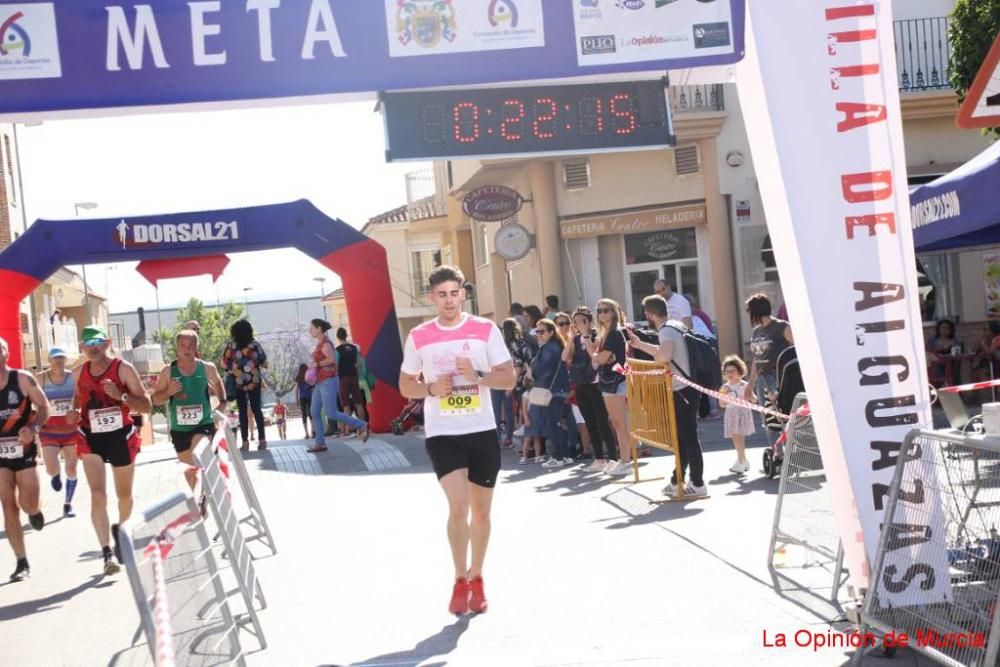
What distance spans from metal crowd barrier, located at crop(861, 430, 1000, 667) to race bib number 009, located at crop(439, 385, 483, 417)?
2.50 metres

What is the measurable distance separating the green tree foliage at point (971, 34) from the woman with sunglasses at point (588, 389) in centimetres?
531

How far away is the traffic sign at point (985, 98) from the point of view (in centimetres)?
698

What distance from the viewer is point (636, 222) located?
25.7 meters

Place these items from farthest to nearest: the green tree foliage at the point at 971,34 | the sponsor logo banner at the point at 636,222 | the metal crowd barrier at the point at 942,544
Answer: the sponsor logo banner at the point at 636,222, the green tree foliage at the point at 971,34, the metal crowd barrier at the point at 942,544

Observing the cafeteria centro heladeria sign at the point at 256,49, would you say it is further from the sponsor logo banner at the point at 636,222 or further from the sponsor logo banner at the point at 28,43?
the sponsor logo banner at the point at 636,222

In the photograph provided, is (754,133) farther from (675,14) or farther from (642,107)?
Result: (642,107)

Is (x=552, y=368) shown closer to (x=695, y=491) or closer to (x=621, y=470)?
(x=621, y=470)

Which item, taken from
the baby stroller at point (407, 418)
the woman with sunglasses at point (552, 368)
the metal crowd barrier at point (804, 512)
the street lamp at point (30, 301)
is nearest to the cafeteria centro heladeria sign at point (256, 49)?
the metal crowd barrier at point (804, 512)

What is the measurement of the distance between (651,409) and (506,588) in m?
4.22

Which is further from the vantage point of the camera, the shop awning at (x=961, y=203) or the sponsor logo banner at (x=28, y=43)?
the shop awning at (x=961, y=203)

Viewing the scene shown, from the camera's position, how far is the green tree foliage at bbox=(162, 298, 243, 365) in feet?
309

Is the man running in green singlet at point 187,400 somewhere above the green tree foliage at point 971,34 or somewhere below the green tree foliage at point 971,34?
below

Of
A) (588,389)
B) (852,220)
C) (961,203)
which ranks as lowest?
(588,389)

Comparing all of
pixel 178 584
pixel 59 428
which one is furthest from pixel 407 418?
pixel 178 584
